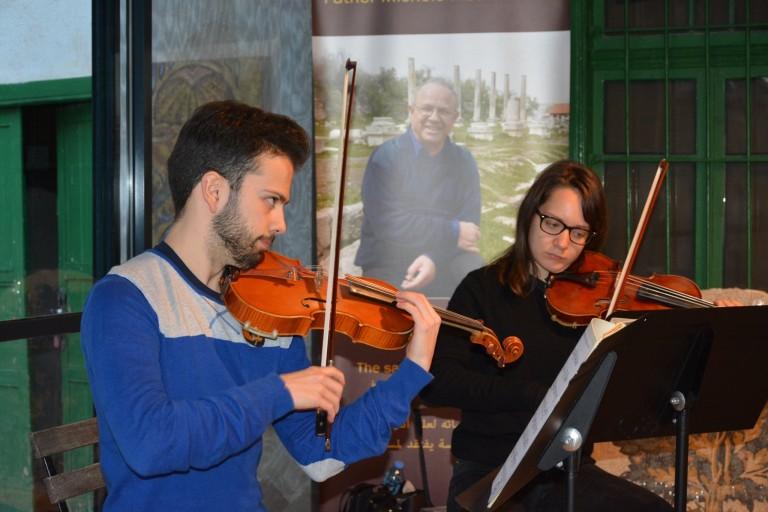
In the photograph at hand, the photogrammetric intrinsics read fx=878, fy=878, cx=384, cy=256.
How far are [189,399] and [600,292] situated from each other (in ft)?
4.35

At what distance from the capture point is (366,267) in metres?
3.45

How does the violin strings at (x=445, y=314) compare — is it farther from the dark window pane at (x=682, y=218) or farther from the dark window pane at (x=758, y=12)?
the dark window pane at (x=758, y=12)

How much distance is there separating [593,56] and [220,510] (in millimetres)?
2650

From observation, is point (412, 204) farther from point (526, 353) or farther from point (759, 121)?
point (759, 121)

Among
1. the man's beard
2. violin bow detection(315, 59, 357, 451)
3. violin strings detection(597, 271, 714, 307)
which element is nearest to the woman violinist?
violin strings detection(597, 271, 714, 307)

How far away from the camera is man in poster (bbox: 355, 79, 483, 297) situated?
135 inches

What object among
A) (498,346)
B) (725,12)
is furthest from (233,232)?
(725,12)

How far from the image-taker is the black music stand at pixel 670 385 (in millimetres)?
1579

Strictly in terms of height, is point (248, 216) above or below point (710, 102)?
below

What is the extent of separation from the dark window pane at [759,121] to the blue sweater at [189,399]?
240 cm

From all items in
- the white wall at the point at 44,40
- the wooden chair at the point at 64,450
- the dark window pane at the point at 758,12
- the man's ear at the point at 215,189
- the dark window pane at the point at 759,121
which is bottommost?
the wooden chair at the point at 64,450

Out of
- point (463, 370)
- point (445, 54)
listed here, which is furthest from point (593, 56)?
point (463, 370)

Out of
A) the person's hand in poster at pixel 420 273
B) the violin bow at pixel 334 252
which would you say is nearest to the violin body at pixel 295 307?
the violin bow at pixel 334 252

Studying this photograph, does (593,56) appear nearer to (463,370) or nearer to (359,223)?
(359,223)
